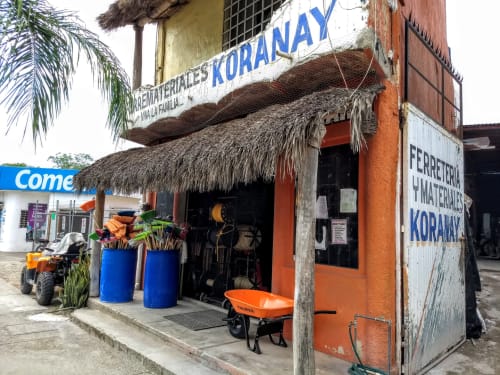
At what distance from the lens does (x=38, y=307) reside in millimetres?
8258

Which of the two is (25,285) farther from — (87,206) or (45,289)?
(87,206)

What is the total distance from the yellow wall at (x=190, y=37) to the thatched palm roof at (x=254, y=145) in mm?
2922

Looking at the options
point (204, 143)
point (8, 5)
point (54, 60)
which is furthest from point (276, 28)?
point (8, 5)

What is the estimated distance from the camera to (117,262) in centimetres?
752

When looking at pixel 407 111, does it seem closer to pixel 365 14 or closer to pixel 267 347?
pixel 365 14

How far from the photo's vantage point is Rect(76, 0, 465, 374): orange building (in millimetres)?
4230

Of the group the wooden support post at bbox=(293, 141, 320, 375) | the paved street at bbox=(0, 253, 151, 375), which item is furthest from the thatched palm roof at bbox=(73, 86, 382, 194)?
the paved street at bbox=(0, 253, 151, 375)

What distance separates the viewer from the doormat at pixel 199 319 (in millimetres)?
6141

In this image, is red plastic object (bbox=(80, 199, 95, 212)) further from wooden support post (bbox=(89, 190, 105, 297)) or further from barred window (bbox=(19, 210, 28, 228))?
barred window (bbox=(19, 210, 28, 228))

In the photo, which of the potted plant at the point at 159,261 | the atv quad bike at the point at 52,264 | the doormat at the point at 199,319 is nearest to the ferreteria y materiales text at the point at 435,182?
the doormat at the point at 199,319

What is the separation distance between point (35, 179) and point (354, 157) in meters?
18.6

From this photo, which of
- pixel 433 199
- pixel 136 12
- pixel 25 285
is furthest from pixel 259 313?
pixel 136 12

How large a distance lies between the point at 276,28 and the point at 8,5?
3.28 m

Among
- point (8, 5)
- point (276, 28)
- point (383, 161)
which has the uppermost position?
point (276, 28)
